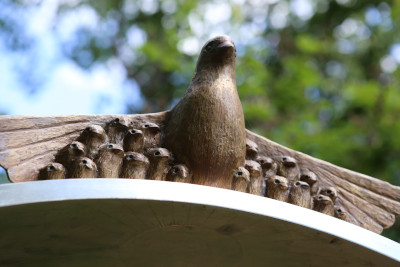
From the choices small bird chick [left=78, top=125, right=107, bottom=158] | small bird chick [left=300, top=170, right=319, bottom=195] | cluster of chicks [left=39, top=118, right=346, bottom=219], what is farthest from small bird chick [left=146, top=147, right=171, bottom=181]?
small bird chick [left=300, top=170, right=319, bottom=195]

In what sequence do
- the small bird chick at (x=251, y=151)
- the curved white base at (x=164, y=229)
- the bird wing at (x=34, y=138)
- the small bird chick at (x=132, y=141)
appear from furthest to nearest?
the small bird chick at (x=251, y=151) < the small bird chick at (x=132, y=141) < the bird wing at (x=34, y=138) < the curved white base at (x=164, y=229)

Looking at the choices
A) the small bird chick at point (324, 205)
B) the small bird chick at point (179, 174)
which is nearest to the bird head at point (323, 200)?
the small bird chick at point (324, 205)

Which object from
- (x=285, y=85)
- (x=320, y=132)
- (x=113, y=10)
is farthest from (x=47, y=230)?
(x=113, y=10)

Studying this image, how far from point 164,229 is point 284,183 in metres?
0.30

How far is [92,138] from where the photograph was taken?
100 centimetres

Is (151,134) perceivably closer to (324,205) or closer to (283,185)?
(283,185)

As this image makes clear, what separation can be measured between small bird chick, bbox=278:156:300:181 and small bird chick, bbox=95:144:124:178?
1.22 ft

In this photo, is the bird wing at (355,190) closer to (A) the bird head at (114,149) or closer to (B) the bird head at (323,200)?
(B) the bird head at (323,200)

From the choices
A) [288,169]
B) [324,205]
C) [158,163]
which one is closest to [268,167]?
[288,169]

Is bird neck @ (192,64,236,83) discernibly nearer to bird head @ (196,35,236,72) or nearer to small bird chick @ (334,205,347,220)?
bird head @ (196,35,236,72)

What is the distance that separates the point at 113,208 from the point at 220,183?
0.28 metres

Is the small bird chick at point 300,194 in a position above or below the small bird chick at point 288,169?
below

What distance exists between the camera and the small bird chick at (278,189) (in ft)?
3.58

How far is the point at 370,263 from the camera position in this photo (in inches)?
39.6
